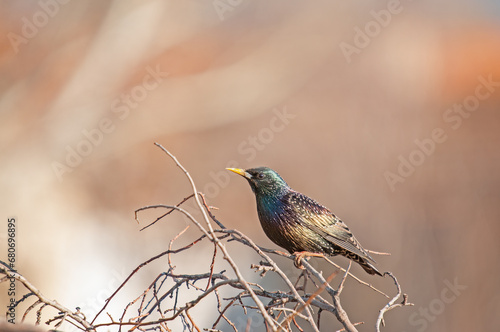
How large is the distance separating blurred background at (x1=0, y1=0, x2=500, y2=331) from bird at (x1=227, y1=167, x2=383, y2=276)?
3.76 meters

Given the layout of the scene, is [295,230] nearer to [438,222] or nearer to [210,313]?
[210,313]

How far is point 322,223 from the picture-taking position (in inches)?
110

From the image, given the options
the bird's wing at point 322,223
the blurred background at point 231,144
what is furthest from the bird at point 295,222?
the blurred background at point 231,144

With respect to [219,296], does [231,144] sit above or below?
above

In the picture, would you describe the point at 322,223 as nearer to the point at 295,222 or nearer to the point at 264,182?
the point at 295,222

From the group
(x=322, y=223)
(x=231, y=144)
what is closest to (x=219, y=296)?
(x=322, y=223)

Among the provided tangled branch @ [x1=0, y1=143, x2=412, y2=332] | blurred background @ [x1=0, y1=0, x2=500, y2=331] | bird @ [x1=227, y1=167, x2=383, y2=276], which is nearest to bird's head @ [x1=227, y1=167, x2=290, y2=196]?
bird @ [x1=227, y1=167, x2=383, y2=276]

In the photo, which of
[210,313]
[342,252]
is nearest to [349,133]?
[210,313]

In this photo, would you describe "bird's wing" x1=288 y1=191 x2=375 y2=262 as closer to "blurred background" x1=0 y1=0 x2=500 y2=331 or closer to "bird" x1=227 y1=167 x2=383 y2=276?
"bird" x1=227 y1=167 x2=383 y2=276

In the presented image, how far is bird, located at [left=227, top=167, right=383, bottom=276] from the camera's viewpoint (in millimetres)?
2604

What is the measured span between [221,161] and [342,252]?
5.70m

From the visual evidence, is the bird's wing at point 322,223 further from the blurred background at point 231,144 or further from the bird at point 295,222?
the blurred background at point 231,144

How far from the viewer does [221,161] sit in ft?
27.7

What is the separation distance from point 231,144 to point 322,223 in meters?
5.94
